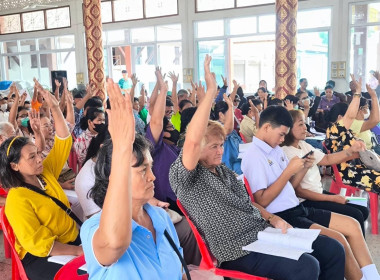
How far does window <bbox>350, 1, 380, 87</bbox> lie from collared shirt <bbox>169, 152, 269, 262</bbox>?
8.10 metres

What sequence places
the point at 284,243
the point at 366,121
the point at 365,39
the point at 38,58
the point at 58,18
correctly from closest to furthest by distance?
the point at 284,243, the point at 366,121, the point at 365,39, the point at 58,18, the point at 38,58

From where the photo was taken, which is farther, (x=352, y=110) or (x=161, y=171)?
(x=352, y=110)

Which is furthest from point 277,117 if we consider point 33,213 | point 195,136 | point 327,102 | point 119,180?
point 327,102

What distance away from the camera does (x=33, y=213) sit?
5.80 ft

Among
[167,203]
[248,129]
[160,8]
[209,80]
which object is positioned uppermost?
[160,8]

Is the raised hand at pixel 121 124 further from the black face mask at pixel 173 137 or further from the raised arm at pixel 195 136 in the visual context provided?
the black face mask at pixel 173 137

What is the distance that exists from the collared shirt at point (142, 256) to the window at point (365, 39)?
8.68 m

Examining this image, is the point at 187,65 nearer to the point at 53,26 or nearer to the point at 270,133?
the point at 53,26

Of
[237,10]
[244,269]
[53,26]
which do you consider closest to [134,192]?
[244,269]

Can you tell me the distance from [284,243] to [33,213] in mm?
1175

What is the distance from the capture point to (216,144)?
73.4 inches

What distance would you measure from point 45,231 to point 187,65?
31.5 ft

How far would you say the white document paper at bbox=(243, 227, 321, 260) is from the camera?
1725 millimetres

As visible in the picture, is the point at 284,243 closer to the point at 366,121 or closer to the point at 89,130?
the point at 89,130
